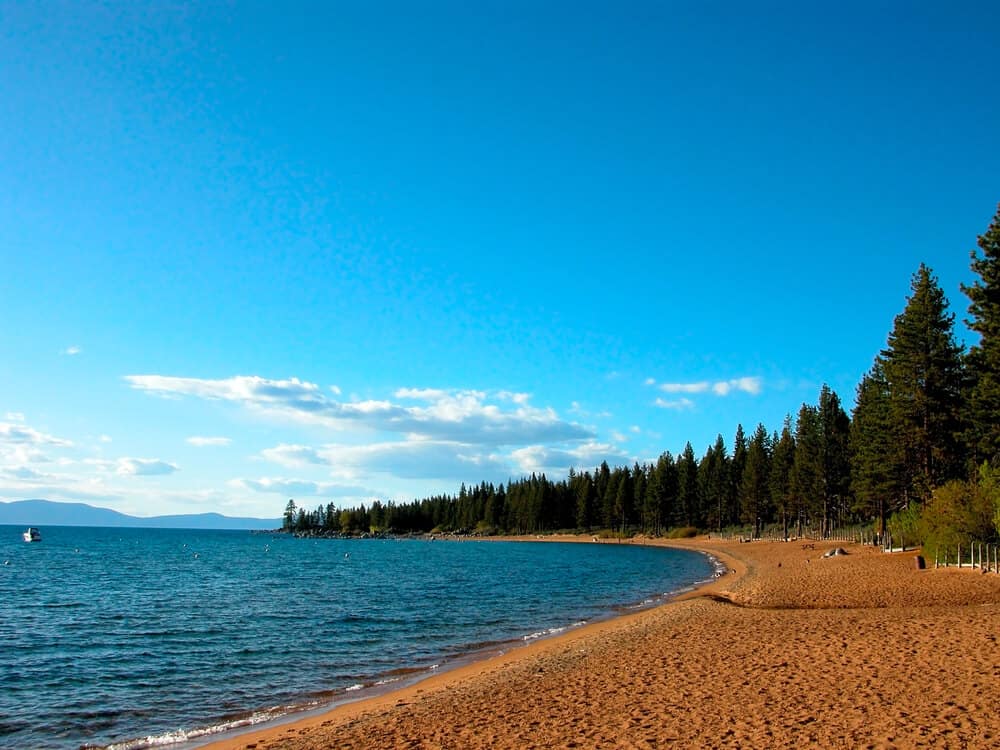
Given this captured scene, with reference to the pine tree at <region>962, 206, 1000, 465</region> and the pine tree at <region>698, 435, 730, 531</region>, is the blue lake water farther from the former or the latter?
the pine tree at <region>698, 435, 730, 531</region>

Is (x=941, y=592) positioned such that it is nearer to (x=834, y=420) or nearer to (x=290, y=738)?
(x=290, y=738)

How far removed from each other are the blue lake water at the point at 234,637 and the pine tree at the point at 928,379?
17.8 metres

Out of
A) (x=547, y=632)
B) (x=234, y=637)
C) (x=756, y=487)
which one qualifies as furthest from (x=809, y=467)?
(x=234, y=637)

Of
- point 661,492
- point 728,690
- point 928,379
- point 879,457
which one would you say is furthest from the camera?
point 661,492

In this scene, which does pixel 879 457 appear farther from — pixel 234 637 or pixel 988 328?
pixel 234 637

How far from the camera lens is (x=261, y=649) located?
87.1 feet

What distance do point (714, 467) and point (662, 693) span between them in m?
115

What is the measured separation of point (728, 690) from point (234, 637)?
2223 centimetres

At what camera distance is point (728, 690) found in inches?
573

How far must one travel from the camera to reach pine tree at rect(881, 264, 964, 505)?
44.2m

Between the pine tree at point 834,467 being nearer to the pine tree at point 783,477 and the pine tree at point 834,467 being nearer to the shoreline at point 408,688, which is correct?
the pine tree at point 783,477

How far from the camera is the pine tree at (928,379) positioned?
44156mm

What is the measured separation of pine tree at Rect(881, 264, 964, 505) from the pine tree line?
0.22 feet

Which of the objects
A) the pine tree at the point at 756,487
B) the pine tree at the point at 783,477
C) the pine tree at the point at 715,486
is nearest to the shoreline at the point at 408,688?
the pine tree at the point at 783,477
